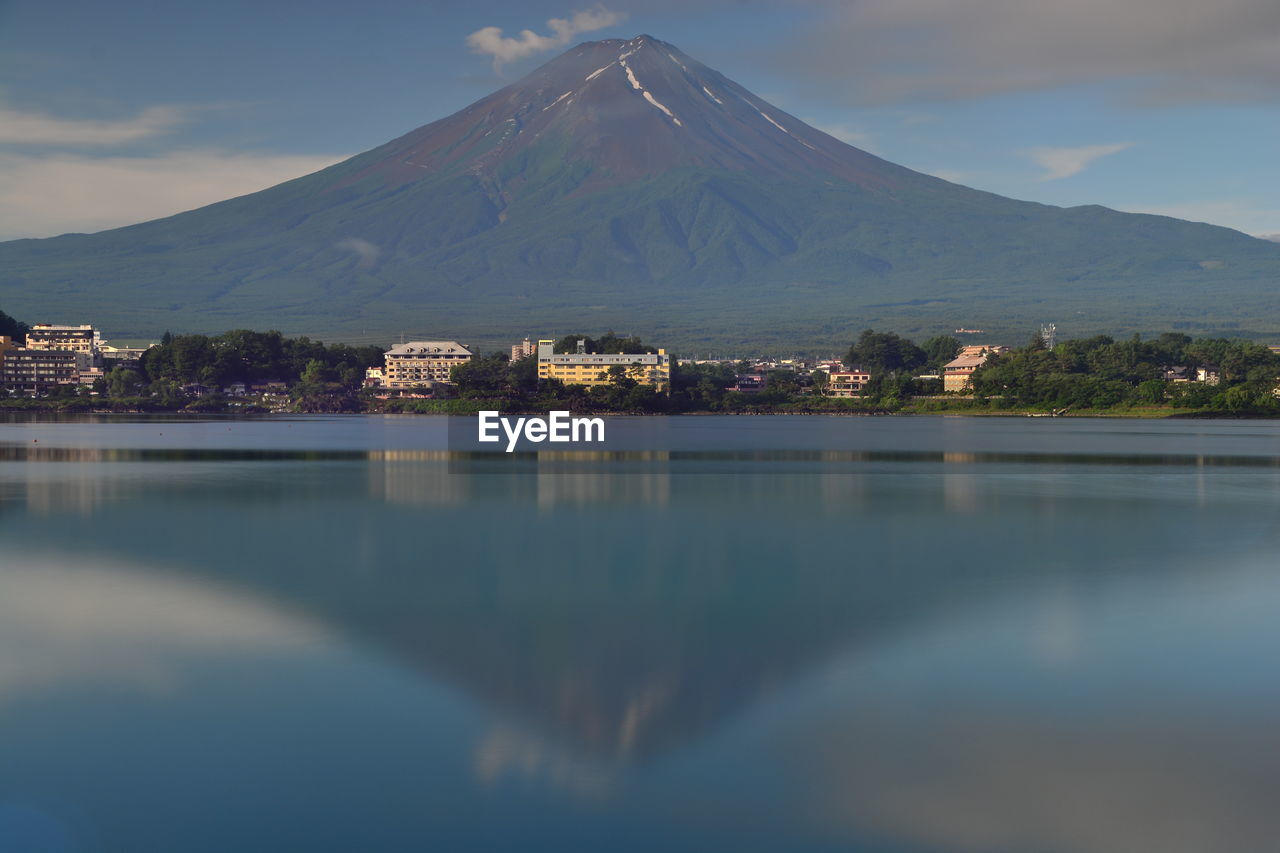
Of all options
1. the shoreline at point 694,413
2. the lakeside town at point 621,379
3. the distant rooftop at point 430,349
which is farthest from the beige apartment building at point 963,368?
the distant rooftop at point 430,349

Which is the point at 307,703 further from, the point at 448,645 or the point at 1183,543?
the point at 1183,543

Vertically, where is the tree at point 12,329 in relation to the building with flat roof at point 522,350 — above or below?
above

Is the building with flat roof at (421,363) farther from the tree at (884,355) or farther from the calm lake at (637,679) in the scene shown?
the calm lake at (637,679)

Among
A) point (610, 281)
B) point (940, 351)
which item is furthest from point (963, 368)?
point (610, 281)

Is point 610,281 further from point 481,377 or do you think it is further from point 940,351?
point 481,377

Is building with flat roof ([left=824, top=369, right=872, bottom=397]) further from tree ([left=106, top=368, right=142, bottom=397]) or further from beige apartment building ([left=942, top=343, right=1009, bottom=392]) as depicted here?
tree ([left=106, top=368, right=142, bottom=397])

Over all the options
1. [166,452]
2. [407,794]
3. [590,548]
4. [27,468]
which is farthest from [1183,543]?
[166,452]
